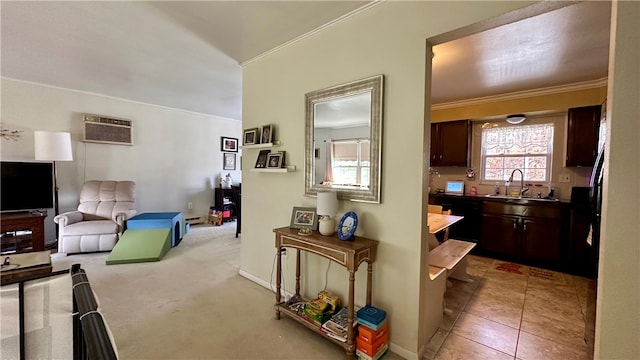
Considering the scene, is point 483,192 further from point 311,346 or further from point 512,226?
point 311,346

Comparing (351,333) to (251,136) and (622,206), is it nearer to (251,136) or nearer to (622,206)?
(622,206)

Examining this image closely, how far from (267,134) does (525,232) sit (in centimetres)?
377

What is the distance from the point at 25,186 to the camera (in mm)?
3600

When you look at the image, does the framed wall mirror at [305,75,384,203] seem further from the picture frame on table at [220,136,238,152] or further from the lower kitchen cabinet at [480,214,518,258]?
the picture frame on table at [220,136,238,152]

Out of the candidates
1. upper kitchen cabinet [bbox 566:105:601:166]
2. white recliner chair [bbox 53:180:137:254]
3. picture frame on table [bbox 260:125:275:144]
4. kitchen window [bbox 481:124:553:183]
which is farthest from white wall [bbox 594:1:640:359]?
white recliner chair [bbox 53:180:137:254]

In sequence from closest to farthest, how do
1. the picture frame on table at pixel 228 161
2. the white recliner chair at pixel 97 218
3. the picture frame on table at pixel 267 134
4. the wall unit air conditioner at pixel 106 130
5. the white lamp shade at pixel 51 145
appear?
the picture frame on table at pixel 267 134, the white lamp shade at pixel 51 145, the white recliner chair at pixel 97 218, the wall unit air conditioner at pixel 106 130, the picture frame on table at pixel 228 161

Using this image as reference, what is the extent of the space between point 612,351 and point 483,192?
400 cm

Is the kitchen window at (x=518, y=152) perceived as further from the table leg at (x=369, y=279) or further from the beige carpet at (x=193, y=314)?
the beige carpet at (x=193, y=314)

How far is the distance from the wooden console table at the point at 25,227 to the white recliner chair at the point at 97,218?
0.20 m

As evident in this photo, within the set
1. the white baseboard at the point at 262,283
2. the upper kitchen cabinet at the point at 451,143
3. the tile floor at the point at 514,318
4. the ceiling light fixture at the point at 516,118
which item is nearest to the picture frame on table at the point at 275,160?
the white baseboard at the point at 262,283

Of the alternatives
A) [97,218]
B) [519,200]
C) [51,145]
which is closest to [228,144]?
[97,218]

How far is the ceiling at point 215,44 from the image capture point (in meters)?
2.06

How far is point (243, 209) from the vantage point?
320 centimetres

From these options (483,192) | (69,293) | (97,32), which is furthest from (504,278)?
(97,32)
